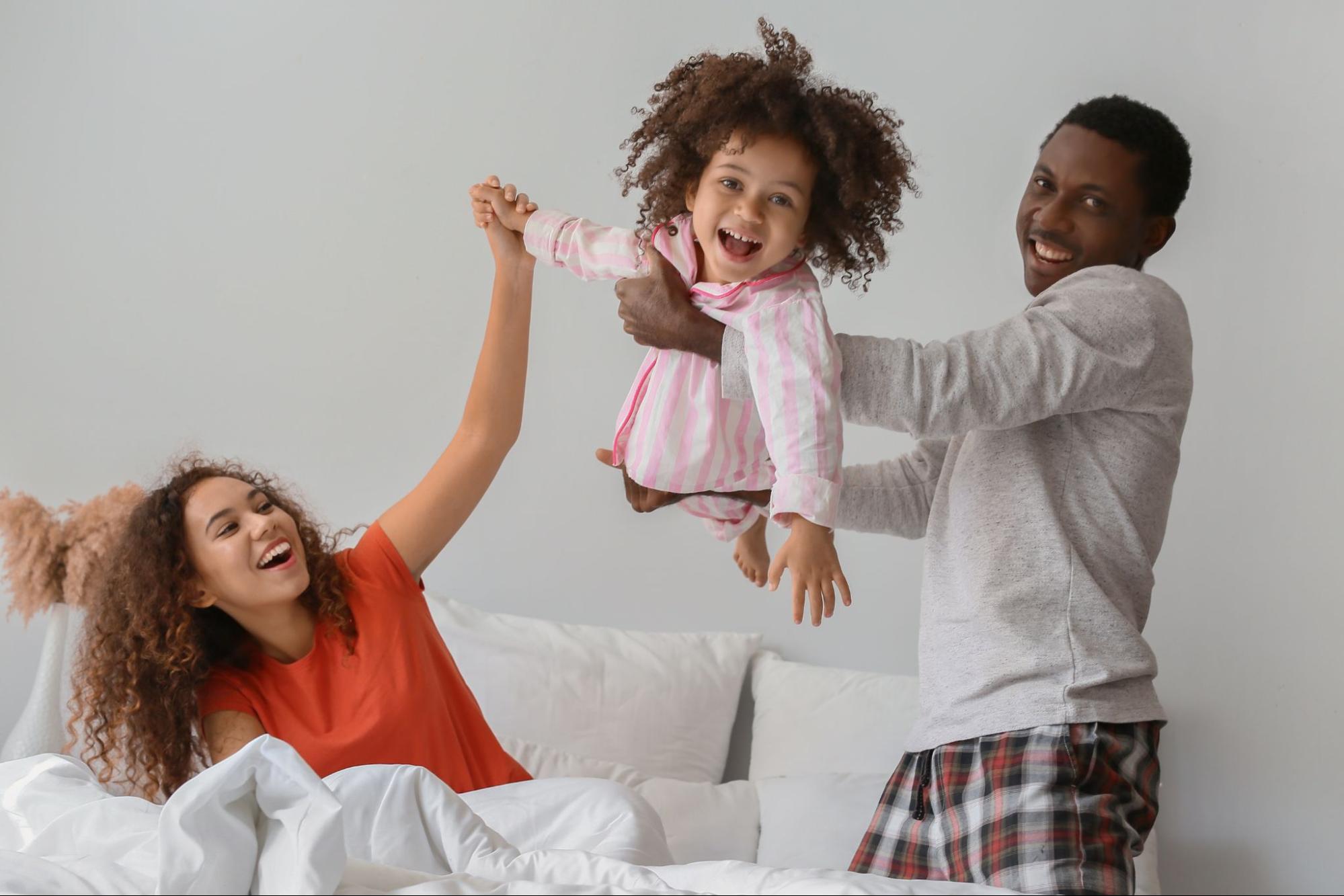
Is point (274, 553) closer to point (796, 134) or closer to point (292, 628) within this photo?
point (292, 628)

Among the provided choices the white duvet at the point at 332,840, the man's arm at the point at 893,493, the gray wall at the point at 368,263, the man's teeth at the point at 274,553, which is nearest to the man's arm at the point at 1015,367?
the man's arm at the point at 893,493

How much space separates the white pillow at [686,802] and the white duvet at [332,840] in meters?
0.51

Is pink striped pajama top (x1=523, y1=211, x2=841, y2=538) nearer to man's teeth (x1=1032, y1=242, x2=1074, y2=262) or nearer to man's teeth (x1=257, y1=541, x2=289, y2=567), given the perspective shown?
man's teeth (x1=1032, y1=242, x2=1074, y2=262)

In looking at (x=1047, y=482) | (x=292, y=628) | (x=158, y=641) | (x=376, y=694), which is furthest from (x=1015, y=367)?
(x=158, y=641)

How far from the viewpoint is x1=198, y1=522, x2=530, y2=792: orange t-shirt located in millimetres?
1647

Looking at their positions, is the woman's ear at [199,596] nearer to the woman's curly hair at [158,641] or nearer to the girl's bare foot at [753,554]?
the woman's curly hair at [158,641]

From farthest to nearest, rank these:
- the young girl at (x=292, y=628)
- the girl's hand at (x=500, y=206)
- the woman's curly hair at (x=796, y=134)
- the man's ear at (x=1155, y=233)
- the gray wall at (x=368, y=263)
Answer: the gray wall at (x=368, y=263)
the young girl at (x=292, y=628)
the girl's hand at (x=500, y=206)
the man's ear at (x=1155, y=233)
the woman's curly hair at (x=796, y=134)

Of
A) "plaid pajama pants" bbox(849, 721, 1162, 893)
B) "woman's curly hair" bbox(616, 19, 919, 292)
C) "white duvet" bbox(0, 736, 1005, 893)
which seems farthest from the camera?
"woman's curly hair" bbox(616, 19, 919, 292)

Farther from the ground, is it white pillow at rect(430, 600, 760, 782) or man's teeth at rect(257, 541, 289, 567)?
man's teeth at rect(257, 541, 289, 567)

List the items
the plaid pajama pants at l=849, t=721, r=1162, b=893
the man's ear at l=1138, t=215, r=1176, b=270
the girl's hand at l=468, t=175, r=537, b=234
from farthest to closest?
the girl's hand at l=468, t=175, r=537, b=234
the man's ear at l=1138, t=215, r=1176, b=270
the plaid pajama pants at l=849, t=721, r=1162, b=893

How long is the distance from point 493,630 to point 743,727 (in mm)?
524

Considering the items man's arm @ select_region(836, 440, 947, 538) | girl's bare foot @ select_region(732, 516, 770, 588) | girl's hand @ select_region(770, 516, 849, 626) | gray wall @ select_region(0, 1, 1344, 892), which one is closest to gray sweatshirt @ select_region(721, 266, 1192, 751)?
girl's hand @ select_region(770, 516, 849, 626)

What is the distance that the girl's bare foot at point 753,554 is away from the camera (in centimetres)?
165

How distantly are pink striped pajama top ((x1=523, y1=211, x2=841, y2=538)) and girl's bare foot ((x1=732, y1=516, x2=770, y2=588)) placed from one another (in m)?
0.04
